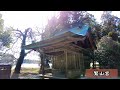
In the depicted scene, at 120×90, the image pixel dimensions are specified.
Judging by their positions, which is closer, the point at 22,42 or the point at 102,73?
the point at 102,73

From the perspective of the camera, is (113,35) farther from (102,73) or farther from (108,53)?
(102,73)

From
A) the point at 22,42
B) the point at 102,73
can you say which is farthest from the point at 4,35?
the point at 102,73

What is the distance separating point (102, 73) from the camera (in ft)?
17.5

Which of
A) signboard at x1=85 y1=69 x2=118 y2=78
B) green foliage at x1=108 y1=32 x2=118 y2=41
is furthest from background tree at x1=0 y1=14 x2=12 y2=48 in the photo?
green foliage at x1=108 y1=32 x2=118 y2=41

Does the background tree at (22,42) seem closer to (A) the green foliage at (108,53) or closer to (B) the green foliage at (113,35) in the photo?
(A) the green foliage at (108,53)

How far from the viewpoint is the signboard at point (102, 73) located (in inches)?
210

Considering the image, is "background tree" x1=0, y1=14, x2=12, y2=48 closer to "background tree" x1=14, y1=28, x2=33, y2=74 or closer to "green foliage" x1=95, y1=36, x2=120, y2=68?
"background tree" x1=14, y1=28, x2=33, y2=74

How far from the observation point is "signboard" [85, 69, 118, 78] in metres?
5.33

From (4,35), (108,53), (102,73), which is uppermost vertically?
(4,35)

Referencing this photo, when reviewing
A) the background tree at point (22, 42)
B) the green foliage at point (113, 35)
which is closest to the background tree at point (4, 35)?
the background tree at point (22, 42)

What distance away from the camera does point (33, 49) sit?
5637mm

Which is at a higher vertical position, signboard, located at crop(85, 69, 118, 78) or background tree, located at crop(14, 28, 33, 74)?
background tree, located at crop(14, 28, 33, 74)
